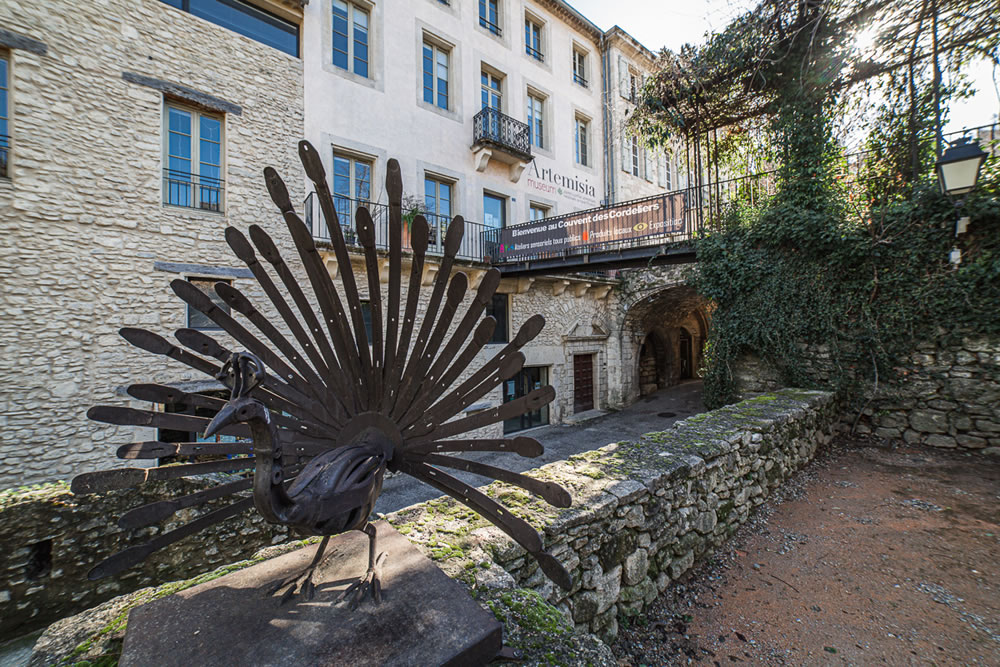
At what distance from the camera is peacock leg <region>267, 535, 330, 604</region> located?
1505 mm

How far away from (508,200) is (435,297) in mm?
10413

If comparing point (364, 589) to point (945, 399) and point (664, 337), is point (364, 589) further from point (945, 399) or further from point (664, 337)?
point (664, 337)

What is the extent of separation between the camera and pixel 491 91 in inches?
440

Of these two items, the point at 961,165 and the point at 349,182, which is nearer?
the point at 961,165

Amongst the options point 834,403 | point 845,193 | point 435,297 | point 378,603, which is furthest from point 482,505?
point 845,193

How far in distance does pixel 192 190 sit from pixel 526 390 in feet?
27.7

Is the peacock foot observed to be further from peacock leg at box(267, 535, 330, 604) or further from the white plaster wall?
the white plaster wall

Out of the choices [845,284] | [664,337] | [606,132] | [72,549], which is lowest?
[72,549]

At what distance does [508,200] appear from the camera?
37.2 feet

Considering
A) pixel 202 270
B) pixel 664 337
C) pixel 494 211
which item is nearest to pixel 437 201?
pixel 494 211

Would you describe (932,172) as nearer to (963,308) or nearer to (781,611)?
(963,308)

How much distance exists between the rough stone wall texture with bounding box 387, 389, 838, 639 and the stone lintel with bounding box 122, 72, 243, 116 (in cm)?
783

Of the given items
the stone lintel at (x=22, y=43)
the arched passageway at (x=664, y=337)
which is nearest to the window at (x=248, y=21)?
the stone lintel at (x=22, y=43)

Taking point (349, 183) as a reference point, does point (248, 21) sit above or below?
above
